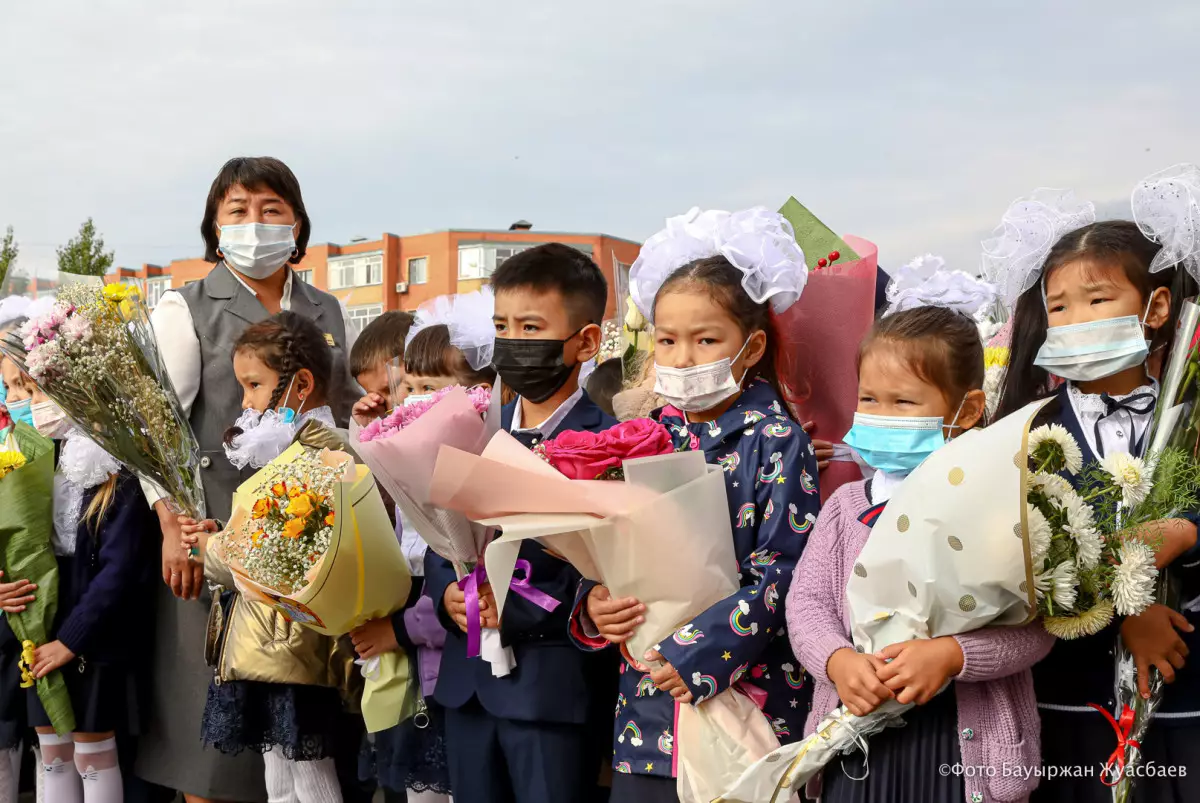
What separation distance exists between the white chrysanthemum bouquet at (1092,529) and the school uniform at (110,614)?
3.43m

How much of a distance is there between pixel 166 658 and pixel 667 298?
2.62 meters

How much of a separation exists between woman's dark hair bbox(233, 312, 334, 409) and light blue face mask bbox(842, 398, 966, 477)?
2.14m

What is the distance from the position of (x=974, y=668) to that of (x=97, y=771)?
11.7ft

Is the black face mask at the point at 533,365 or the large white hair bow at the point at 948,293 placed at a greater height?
the large white hair bow at the point at 948,293

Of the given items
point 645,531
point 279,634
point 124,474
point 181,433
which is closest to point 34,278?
point 124,474

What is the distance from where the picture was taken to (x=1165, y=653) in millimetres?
2307

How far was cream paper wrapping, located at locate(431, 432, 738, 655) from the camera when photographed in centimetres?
241

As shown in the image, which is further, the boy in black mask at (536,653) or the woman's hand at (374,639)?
the woman's hand at (374,639)

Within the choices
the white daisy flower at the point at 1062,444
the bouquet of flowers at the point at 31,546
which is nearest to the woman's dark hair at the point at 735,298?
the white daisy flower at the point at 1062,444

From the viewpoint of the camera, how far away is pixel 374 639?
3.31 m

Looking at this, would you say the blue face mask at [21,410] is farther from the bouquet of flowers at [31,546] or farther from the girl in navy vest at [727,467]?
the girl in navy vest at [727,467]

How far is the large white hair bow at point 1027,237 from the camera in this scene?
110 inches

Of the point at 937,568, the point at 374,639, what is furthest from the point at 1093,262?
the point at 374,639

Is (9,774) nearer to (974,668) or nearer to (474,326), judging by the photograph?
(474,326)
